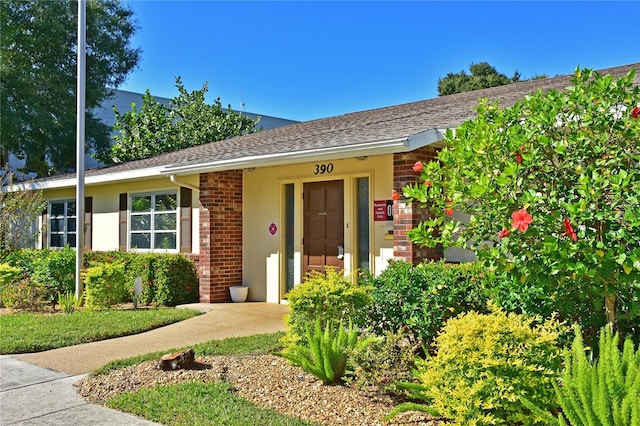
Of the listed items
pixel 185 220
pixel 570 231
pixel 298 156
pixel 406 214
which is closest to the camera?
pixel 570 231

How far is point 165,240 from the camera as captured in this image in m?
13.4

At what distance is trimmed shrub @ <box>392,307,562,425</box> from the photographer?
393 cm

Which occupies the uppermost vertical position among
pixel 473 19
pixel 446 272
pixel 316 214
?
pixel 473 19

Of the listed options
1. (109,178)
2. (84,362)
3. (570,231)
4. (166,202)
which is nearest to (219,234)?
(166,202)

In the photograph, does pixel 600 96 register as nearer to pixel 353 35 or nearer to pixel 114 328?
pixel 114 328

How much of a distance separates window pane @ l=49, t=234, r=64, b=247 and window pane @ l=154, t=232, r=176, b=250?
472 centimetres

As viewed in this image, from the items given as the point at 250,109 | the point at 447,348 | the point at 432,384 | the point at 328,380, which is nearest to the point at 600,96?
the point at 447,348

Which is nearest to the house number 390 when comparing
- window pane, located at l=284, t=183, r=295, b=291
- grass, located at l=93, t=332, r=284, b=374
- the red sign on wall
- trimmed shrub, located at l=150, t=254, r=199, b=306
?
window pane, located at l=284, t=183, r=295, b=291

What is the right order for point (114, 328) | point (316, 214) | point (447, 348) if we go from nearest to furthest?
point (447, 348) → point (114, 328) → point (316, 214)

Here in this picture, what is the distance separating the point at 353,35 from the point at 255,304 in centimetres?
724

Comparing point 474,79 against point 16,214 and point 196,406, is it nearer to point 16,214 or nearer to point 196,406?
point 16,214

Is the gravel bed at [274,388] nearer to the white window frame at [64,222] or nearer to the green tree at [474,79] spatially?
the white window frame at [64,222]

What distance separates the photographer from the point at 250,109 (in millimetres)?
32656

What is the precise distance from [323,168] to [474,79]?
24758 mm
